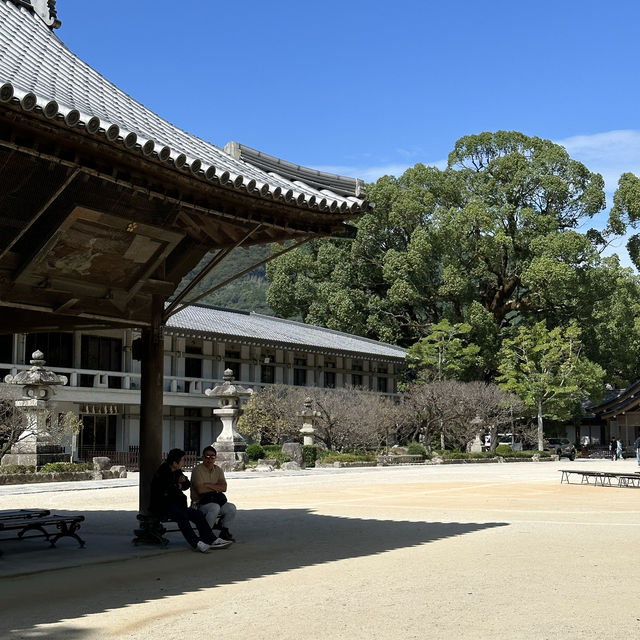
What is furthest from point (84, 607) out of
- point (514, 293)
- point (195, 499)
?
point (514, 293)

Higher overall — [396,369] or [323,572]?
[396,369]

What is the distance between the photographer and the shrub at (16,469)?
2481 cm

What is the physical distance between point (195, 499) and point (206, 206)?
361cm

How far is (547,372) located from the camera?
50.6 m

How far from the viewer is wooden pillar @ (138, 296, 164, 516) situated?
11.2 m

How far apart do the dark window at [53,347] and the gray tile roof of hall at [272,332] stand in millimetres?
4410

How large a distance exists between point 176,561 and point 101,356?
3155cm

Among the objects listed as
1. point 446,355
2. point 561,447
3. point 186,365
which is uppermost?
point 446,355

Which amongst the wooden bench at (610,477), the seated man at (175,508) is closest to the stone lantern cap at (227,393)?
the wooden bench at (610,477)

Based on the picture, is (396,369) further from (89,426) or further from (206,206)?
(206,206)

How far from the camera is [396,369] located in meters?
56.9

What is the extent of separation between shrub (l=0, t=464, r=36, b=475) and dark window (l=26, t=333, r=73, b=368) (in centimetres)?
1157

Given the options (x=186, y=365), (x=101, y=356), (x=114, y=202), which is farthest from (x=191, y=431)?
(x=114, y=202)

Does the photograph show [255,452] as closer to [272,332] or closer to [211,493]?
[272,332]
